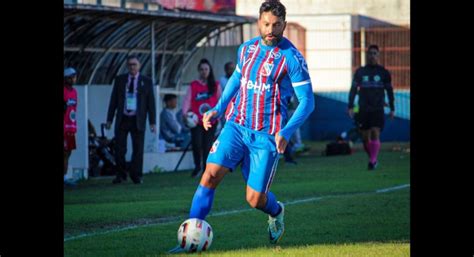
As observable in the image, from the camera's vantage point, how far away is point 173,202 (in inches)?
704

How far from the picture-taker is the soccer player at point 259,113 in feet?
38.6

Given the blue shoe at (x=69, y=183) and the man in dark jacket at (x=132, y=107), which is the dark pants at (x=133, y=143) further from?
the blue shoe at (x=69, y=183)

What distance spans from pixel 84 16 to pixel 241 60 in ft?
47.1

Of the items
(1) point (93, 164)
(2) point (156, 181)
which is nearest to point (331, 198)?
(2) point (156, 181)

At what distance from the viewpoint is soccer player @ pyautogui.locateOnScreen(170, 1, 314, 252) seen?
1177cm

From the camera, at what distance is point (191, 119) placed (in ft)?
78.9

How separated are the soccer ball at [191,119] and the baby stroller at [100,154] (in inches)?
60.3

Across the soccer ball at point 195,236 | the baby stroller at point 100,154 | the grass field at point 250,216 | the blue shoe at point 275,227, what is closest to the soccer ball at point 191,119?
the grass field at point 250,216

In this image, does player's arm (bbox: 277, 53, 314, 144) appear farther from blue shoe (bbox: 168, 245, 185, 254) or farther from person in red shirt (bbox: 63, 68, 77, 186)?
person in red shirt (bbox: 63, 68, 77, 186)

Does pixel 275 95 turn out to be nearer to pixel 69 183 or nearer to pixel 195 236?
pixel 195 236

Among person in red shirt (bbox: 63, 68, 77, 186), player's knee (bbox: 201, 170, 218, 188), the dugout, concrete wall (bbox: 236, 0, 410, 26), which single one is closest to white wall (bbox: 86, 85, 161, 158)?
the dugout

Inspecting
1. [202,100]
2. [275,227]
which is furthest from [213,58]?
[275,227]

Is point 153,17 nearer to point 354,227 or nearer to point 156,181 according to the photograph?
point 156,181

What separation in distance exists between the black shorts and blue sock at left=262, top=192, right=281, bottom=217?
12673 mm
